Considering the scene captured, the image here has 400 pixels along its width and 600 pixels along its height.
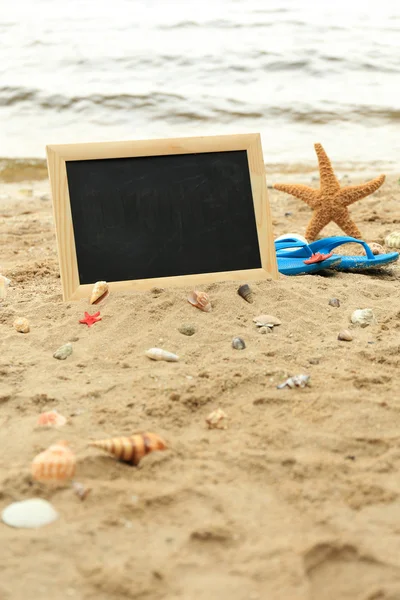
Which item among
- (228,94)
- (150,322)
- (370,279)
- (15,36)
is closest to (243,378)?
(150,322)

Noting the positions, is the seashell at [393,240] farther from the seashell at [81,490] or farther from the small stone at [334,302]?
the seashell at [81,490]

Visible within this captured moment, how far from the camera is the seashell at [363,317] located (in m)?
2.74

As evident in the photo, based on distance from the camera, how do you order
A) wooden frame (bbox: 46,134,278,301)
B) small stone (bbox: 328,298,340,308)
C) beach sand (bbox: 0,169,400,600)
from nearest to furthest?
beach sand (bbox: 0,169,400,600)
wooden frame (bbox: 46,134,278,301)
small stone (bbox: 328,298,340,308)

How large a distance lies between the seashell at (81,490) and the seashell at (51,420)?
34cm

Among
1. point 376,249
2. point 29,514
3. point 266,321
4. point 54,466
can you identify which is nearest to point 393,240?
point 376,249

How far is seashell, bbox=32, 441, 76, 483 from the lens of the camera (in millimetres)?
1646

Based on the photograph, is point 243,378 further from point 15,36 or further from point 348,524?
point 15,36

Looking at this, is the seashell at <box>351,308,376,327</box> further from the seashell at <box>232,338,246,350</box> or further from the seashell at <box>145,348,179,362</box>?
the seashell at <box>145,348,179,362</box>

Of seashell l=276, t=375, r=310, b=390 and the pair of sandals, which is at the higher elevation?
the pair of sandals

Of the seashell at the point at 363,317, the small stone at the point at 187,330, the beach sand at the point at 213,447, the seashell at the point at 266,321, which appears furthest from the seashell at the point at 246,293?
the seashell at the point at 363,317

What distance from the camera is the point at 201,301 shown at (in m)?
2.76

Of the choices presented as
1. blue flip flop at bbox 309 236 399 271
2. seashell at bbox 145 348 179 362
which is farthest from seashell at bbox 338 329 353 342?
blue flip flop at bbox 309 236 399 271

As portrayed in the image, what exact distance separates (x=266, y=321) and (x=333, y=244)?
3.21 ft

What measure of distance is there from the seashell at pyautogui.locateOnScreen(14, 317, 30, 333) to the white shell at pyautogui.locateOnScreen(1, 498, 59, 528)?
1.21 meters
